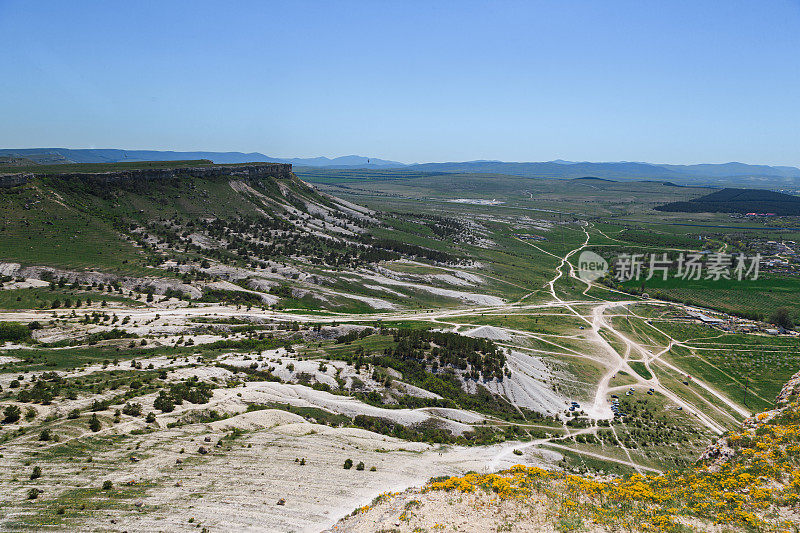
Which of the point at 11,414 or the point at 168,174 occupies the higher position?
the point at 168,174

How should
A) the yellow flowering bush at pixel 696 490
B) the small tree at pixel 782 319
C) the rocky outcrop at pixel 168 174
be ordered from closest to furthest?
the yellow flowering bush at pixel 696 490 → the rocky outcrop at pixel 168 174 → the small tree at pixel 782 319

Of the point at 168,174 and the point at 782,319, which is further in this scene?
the point at 168,174

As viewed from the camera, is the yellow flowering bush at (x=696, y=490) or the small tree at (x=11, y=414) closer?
the yellow flowering bush at (x=696, y=490)

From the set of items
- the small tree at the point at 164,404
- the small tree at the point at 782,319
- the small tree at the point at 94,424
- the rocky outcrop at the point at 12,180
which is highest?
the rocky outcrop at the point at 12,180

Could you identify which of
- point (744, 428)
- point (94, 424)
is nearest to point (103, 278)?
point (94, 424)

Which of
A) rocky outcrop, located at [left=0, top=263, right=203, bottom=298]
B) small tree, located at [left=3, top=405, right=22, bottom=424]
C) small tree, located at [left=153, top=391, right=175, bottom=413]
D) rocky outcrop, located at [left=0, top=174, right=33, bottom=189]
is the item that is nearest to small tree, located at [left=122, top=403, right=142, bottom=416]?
small tree, located at [left=153, top=391, right=175, bottom=413]

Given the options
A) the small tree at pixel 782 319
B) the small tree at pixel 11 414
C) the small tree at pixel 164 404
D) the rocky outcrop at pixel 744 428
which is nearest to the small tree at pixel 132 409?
the small tree at pixel 164 404

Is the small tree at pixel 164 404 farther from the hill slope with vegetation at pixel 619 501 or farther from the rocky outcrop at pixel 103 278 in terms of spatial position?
the rocky outcrop at pixel 103 278

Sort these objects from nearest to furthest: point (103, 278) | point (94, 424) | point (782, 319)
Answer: point (94, 424) < point (103, 278) < point (782, 319)

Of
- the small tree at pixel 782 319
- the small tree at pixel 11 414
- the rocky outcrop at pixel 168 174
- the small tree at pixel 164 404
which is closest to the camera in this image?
the small tree at pixel 11 414

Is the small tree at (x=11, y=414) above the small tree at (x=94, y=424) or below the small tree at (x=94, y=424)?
above

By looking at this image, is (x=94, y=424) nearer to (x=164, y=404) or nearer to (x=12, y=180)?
(x=164, y=404)

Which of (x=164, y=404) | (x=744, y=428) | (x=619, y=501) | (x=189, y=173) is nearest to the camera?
(x=619, y=501)
